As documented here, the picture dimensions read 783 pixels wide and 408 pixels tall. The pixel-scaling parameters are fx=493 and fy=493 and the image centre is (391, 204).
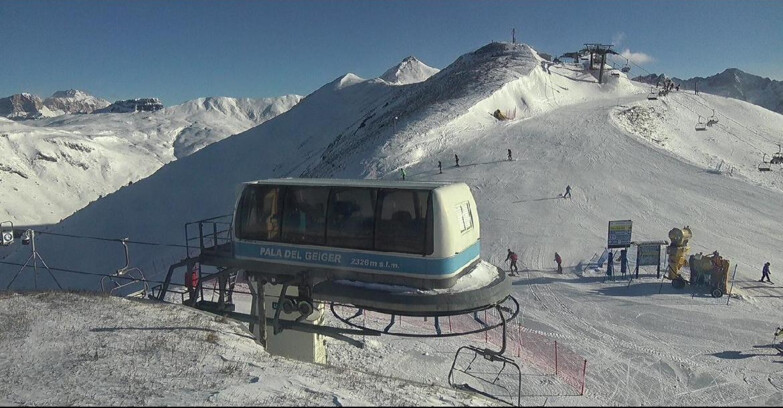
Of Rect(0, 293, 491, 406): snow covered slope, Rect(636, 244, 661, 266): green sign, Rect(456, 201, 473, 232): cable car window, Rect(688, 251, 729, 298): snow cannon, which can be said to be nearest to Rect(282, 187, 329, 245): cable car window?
Rect(0, 293, 491, 406): snow covered slope

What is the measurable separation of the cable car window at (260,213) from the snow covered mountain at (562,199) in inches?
104

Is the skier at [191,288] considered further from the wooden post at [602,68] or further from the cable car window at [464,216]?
the wooden post at [602,68]

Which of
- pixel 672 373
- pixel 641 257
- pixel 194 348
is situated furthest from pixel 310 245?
pixel 641 257

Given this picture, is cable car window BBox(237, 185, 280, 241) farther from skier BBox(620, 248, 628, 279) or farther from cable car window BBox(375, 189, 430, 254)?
skier BBox(620, 248, 628, 279)

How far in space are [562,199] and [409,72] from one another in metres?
110

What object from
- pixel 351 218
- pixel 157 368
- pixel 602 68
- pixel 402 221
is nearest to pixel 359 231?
pixel 351 218

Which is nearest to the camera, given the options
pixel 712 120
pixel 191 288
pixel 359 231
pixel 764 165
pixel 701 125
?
pixel 359 231

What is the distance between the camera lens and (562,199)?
83.6 ft

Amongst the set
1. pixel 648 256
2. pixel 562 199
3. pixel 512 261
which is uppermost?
pixel 562 199

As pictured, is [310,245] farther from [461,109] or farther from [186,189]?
[186,189]

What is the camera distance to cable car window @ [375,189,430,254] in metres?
8.69

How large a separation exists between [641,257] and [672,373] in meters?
7.62

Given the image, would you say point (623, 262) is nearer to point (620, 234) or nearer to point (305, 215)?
point (620, 234)

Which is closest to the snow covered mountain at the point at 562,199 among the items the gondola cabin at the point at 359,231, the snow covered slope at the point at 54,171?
the gondola cabin at the point at 359,231
